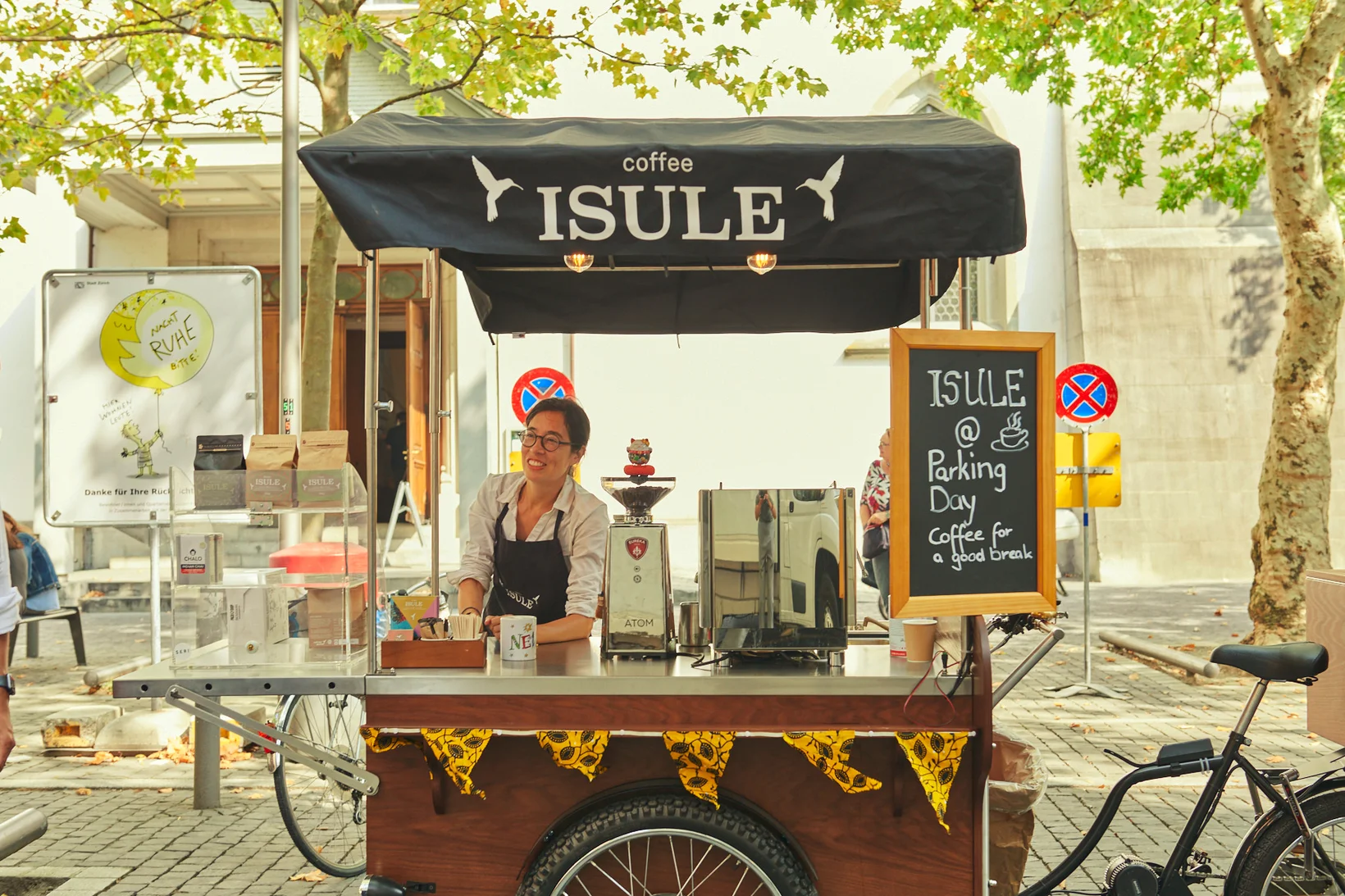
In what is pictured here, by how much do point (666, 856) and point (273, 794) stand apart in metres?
3.82

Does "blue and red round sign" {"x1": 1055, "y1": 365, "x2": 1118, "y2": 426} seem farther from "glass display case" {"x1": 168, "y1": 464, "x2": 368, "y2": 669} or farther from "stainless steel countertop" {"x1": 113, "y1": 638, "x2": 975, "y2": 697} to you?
"glass display case" {"x1": 168, "y1": 464, "x2": 368, "y2": 669}

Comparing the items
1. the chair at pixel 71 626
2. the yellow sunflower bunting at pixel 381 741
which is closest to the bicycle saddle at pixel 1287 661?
the yellow sunflower bunting at pixel 381 741

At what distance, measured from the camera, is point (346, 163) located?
326 centimetres

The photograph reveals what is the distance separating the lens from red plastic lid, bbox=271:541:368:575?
147 inches

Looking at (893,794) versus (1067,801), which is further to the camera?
(1067,801)

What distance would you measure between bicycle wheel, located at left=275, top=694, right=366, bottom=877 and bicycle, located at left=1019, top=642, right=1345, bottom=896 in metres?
2.92

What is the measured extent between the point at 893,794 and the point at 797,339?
1152 cm

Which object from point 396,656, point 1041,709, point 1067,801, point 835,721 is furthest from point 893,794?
point 1041,709

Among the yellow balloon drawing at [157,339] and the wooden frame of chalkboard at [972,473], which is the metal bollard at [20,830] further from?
the yellow balloon drawing at [157,339]

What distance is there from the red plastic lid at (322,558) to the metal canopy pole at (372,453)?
0.07 meters

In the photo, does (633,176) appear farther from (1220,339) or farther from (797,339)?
(1220,339)

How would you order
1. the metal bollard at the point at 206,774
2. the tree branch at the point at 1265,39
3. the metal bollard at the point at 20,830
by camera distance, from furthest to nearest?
the tree branch at the point at 1265,39, the metal bollard at the point at 206,774, the metal bollard at the point at 20,830

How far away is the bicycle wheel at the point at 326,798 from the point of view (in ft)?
16.3

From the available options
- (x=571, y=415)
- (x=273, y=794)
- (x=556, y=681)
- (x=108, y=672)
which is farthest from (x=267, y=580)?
(x=108, y=672)
